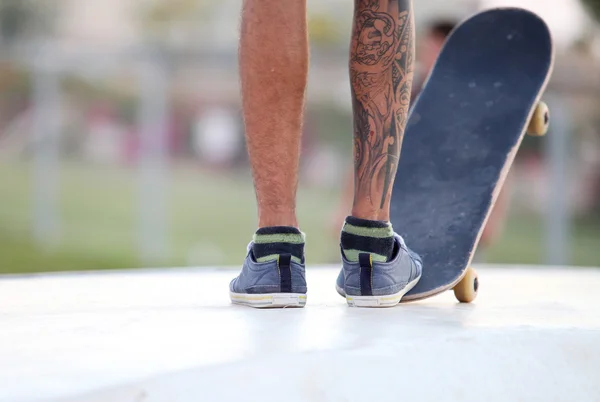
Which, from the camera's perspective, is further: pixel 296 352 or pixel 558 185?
pixel 558 185

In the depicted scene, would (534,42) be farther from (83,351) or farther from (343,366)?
(83,351)

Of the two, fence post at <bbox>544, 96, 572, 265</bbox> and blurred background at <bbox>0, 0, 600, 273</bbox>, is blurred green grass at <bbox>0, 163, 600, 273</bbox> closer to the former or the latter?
blurred background at <bbox>0, 0, 600, 273</bbox>

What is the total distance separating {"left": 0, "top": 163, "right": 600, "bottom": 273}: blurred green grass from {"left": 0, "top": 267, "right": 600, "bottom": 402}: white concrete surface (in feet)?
20.5

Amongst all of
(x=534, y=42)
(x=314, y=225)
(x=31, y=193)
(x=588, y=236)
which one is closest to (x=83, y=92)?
(x=31, y=193)

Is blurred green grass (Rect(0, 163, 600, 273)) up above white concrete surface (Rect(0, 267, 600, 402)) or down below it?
below

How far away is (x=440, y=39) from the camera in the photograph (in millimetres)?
4043

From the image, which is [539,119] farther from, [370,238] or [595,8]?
[595,8]

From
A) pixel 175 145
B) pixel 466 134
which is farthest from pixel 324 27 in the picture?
pixel 466 134

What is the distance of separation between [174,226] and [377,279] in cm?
1155

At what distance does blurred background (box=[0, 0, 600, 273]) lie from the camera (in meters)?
7.20

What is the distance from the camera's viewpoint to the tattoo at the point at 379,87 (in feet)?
4.83

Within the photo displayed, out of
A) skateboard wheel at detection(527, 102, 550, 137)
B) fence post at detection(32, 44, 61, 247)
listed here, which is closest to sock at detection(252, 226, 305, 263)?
skateboard wheel at detection(527, 102, 550, 137)

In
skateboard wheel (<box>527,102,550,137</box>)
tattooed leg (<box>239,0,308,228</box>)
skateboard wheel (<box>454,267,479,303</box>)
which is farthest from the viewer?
skateboard wheel (<box>527,102,550,137</box>)

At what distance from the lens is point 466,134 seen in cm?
187
